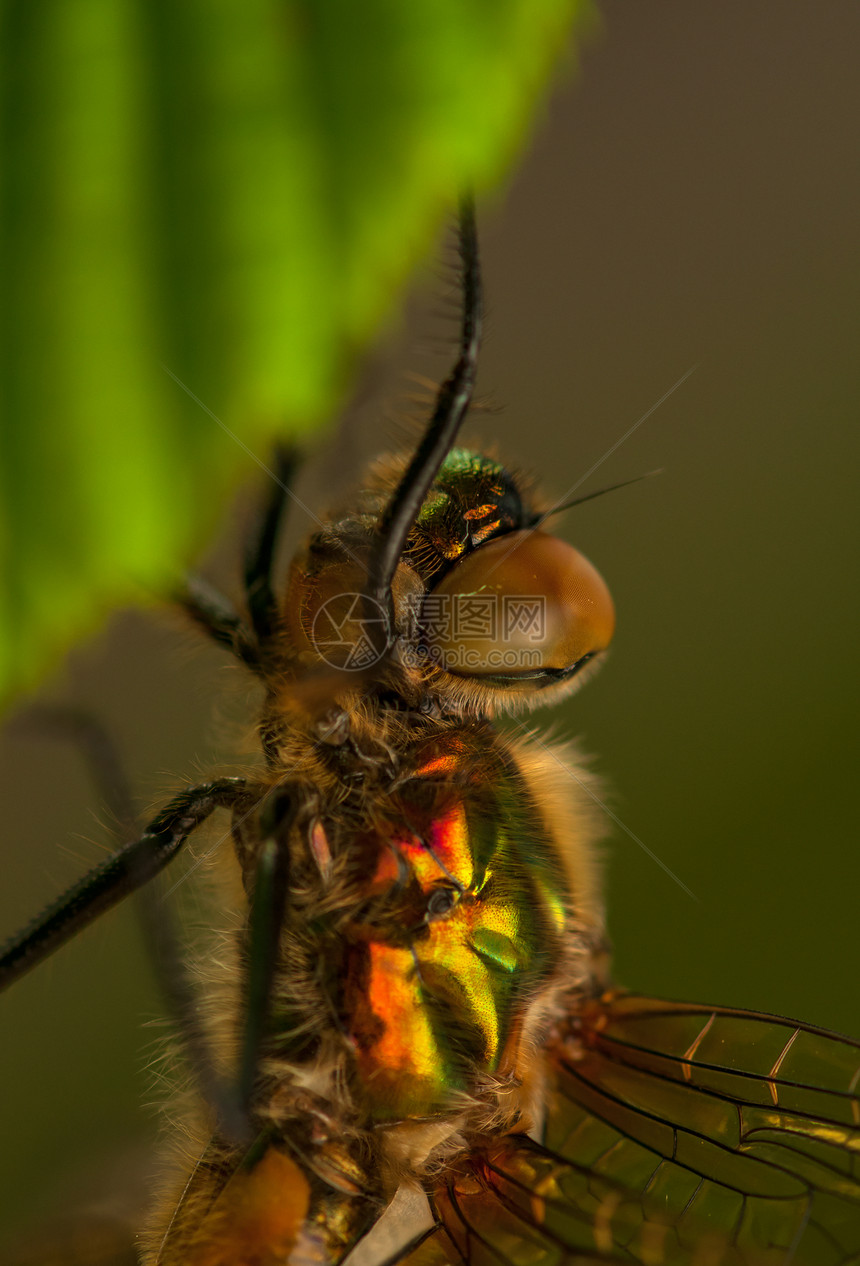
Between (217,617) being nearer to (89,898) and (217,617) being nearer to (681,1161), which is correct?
(89,898)

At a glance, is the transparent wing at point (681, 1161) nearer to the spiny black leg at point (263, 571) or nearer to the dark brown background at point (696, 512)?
the spiny black leg at point (263, 571)

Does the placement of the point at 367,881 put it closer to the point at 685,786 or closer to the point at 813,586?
the point at 685,786

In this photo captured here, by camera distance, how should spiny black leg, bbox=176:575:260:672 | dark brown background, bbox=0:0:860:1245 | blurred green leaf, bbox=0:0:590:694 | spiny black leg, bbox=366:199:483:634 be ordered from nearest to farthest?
blurred green leaf, bbox=0:0:590:694 < spiny black leg, bbox=366:199:483:634 < spiny black leg, bbox=176:575:260:672 < dark brown background, bbox=0:0:860:1245

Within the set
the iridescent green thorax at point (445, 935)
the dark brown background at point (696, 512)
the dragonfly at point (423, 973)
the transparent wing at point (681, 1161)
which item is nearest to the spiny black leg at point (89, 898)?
the dragonfly at point (423, 973)

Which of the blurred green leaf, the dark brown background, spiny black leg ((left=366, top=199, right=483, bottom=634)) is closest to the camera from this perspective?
the blurred green leaf

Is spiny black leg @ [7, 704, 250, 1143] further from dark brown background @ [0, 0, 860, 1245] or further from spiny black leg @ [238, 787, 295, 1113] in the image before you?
dark brown background @ [0, 0, 860, 1245]

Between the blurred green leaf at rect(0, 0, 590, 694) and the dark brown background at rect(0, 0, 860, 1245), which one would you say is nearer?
the blurred green leaf at rect(0, 0, 590, 694)

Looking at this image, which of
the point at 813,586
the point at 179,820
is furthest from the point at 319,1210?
the point at 813,586

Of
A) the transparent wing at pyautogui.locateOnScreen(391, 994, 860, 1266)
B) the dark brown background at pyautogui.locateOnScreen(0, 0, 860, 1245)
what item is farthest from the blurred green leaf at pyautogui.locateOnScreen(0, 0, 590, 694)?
the dark brown background at pyautogui.locateOnScreen(0, 0, 860, 1245)
